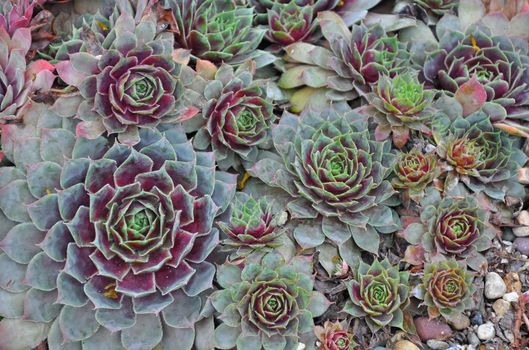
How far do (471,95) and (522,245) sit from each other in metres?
0.81

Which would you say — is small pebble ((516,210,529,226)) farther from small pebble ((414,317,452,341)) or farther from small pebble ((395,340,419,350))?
small pebble ((395,340,419,350))

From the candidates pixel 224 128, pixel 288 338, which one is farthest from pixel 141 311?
pixel 224 128

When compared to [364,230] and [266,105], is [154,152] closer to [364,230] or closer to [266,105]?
[266,105]

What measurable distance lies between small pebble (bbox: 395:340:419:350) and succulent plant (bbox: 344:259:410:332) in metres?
0.09

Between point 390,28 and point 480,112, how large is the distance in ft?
2.28

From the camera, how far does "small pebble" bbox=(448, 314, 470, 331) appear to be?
287 cm

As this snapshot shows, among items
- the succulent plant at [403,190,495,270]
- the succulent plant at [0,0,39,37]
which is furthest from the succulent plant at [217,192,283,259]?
the succulent plant at [0,0,39,37]

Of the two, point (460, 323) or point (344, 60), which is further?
point (344, 60)

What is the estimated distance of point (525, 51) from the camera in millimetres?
3424

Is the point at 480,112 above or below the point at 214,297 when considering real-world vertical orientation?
above

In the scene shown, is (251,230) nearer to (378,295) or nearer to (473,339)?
(378,295)

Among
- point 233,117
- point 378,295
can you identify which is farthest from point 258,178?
point 378,295

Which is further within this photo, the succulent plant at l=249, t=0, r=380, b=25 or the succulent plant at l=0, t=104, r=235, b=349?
the succulent plant at l=249, t=0, r=380, b=25

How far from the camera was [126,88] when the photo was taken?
9.32 feet
